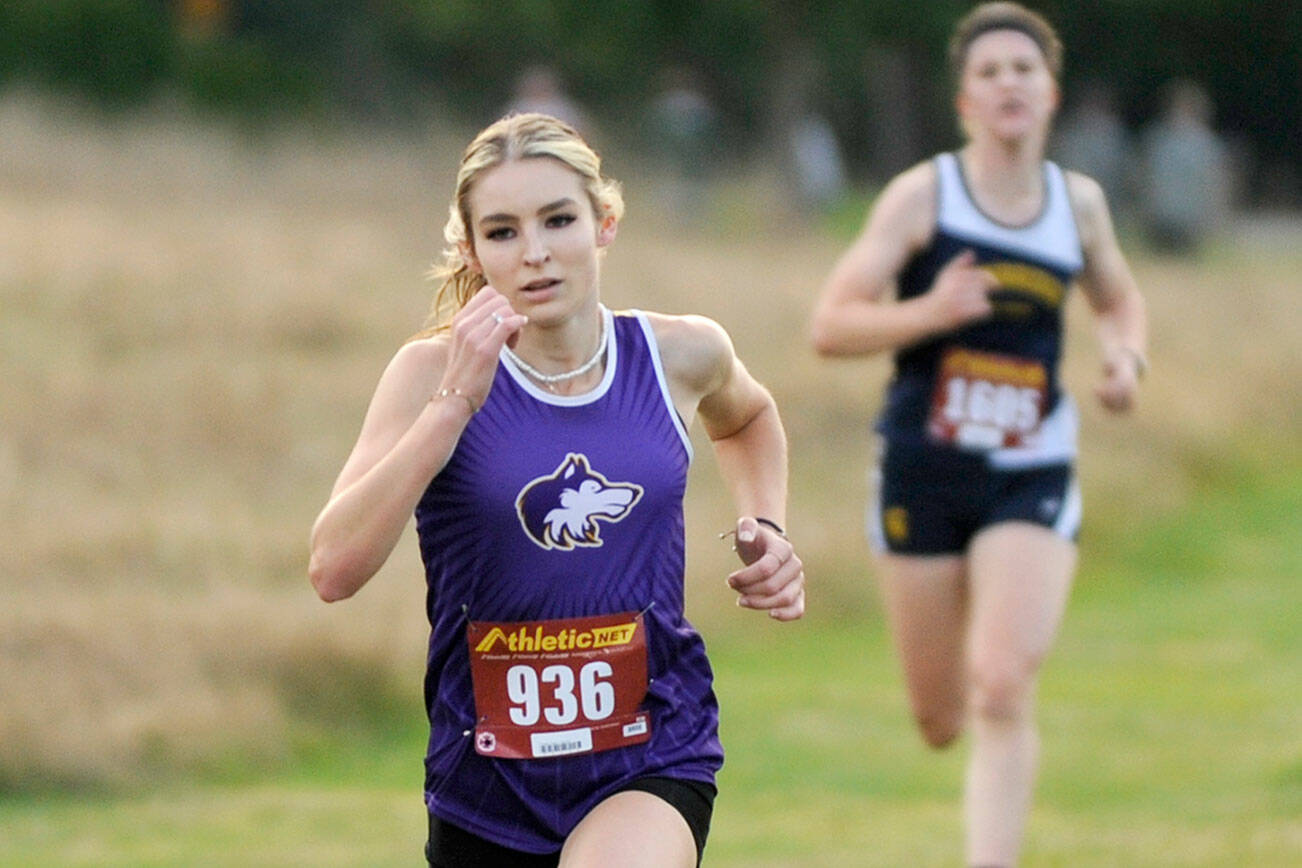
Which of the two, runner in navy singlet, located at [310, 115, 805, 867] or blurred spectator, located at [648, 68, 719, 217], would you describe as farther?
blurred spectator, located at [648, 68, 719, 217]

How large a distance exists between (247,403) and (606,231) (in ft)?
28.1

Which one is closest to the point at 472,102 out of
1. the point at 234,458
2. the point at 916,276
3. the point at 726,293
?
the point at 726,293

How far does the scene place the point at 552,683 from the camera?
3.73 meters

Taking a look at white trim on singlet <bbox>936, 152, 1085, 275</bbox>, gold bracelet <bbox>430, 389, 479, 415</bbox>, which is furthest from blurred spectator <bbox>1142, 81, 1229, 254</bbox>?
gold bracelet <bbox>430, 389, 479, 415</bbox>

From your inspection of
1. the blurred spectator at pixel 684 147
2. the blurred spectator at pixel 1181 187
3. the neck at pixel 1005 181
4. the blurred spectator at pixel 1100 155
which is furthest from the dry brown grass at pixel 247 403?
the blurred spectator at pixel 1100 155

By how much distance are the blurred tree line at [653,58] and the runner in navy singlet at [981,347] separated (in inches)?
827

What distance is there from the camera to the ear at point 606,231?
3818 millimetres

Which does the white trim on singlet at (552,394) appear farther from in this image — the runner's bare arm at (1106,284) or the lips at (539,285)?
the runner's bare arm at (1106,284)

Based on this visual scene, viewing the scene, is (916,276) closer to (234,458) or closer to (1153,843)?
(1153,843)

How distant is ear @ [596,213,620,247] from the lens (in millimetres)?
3818

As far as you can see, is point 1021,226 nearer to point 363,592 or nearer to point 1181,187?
point 363,592

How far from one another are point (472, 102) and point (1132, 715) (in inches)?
1283

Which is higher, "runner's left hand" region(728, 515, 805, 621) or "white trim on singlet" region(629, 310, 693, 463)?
"white trim on singlet" region(629, 310, 693, 463)

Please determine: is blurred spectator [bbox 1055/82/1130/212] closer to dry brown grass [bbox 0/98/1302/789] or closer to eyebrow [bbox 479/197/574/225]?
dry brown grass [bbox 0/98/1302/789]
